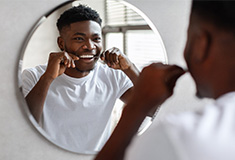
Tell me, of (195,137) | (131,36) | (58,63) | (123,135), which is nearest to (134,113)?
(123,135)

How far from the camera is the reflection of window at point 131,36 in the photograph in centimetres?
106

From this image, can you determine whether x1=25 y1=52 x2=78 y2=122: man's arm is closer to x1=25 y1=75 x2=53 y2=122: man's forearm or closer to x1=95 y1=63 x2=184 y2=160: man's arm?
x1=25 y1=75 x2=53 y2=122: man's forearm

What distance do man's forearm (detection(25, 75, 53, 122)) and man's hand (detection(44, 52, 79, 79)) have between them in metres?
0.02

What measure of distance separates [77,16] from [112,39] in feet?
0.44

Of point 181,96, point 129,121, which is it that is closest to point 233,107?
point 129,121

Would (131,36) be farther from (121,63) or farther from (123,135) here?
(123,135)

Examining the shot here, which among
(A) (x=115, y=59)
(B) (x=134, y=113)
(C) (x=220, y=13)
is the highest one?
Answer: (C) (x=220, y=13)

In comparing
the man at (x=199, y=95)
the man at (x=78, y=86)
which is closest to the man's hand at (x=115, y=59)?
the man at (x=78, y=86)

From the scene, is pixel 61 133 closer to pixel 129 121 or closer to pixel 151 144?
pixel 129 121

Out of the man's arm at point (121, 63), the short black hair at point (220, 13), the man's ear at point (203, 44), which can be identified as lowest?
the man's arm at point (121, 63)

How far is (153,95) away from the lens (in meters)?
0.50

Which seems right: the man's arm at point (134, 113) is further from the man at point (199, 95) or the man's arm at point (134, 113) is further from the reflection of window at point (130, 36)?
the reflection of window at point (130, 36)

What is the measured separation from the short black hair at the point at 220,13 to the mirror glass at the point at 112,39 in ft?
2.03

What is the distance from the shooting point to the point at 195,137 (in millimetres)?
A: 356
